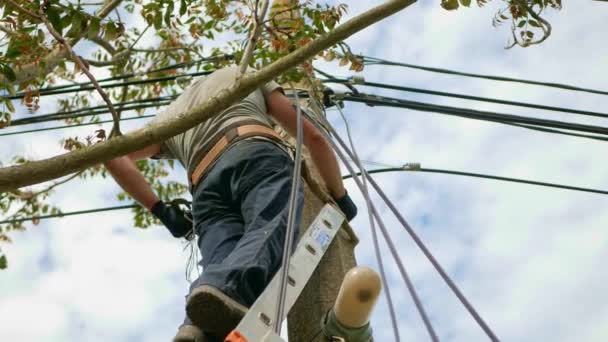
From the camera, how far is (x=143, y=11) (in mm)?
4094

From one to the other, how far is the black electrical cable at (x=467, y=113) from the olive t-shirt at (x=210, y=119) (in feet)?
5.42

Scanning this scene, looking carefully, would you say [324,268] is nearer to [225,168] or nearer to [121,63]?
[225,168]

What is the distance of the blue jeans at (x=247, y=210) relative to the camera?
2.73m

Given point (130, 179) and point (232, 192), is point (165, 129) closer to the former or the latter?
point (232, 192)

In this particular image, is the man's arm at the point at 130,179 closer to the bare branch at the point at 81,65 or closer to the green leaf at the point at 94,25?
the green leaf at the point at 94,25

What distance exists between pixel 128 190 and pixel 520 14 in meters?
1.77

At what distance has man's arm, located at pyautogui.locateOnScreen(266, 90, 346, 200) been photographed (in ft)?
11.4

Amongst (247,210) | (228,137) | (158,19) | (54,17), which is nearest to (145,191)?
(228,137)

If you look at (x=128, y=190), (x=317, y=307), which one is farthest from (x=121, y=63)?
(x=317, y=307)

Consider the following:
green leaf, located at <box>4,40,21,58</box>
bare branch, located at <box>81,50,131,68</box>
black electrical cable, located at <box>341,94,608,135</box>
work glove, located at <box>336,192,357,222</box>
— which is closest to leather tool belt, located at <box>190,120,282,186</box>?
work glove, located at <box>336,192,357,222</box>

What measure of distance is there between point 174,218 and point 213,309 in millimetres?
1182

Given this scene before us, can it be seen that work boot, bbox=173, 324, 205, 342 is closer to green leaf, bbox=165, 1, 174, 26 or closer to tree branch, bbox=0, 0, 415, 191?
tree branch, bbox=0, 0, 415, 191

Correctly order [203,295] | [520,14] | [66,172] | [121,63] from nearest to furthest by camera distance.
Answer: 1. [66,172]
2. [203,295]
3. [520,14]
4. [121,63]

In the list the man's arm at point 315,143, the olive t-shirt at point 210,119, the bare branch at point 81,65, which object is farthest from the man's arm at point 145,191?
the bare branch at point 81,65
